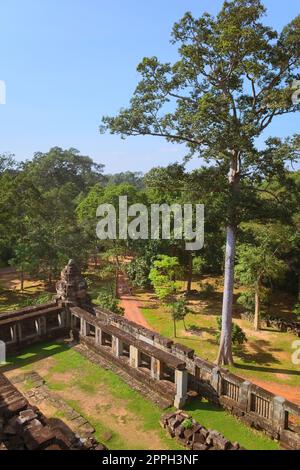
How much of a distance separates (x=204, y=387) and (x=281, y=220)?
9.17 metres

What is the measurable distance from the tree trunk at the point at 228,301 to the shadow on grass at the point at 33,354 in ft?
27.8

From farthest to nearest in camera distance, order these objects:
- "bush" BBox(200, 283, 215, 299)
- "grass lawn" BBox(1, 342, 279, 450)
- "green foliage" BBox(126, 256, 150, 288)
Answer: "green foliage" BBox(126, 256, 150, 288) → "bush" BBox(200, 283, 215, 299) → "grass lawn" BBox(1, 342, 279, 450)

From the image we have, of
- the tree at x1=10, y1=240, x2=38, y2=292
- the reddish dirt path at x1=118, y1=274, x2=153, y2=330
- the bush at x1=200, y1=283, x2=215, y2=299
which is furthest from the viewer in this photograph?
the bush at x1=200, y1=283, x2=215, y2=299

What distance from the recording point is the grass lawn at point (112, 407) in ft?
41.6

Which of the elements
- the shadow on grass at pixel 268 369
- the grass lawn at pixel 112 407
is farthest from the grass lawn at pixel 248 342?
the grass lawn at pixel 112 407

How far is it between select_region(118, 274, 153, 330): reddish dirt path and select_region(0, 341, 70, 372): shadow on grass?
28.2 feet

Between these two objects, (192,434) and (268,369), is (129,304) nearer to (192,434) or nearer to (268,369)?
(268,369)

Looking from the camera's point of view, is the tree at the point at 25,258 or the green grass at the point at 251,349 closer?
the green grass at the point at 251,349

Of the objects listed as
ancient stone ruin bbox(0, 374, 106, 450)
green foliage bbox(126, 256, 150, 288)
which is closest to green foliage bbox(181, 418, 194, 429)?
ancient stone ruin bbox(0, 374, 106, 450)

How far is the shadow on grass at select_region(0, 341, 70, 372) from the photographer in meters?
17.4

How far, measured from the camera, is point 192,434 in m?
12.3

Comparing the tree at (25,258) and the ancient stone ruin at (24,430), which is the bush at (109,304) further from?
the ancient stone ruin at (24,430)

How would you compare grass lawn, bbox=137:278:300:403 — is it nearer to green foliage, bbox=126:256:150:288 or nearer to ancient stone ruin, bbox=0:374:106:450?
green foliage, bbox=126:256:150:288
